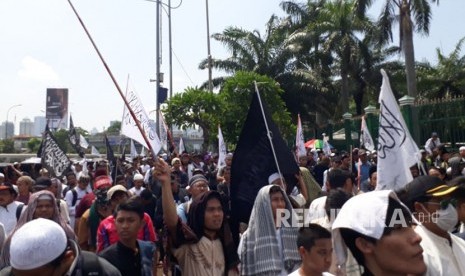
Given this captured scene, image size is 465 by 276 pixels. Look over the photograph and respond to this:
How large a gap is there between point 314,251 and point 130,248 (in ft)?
4.78

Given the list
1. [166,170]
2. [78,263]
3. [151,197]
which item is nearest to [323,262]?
[78,263]

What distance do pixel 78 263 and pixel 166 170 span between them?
1.54 metres

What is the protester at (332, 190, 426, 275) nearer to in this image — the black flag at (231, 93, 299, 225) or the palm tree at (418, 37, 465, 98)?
the black flag at (231, 93, 299, 225)

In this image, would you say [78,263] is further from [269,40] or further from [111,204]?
[269,40]

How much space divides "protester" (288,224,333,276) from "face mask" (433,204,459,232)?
22.8 inches

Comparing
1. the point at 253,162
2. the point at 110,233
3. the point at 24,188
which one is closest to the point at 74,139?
the point at 24,188

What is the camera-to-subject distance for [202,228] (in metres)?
4.21

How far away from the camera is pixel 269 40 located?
34.5 metres

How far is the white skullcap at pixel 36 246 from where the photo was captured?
8.39 ft

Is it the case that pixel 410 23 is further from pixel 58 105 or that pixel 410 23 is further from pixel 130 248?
pixel 58 105

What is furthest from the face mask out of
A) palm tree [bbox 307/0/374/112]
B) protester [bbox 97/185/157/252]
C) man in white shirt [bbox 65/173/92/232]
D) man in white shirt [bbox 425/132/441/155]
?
palm tree [bbox 307/0/374/112]

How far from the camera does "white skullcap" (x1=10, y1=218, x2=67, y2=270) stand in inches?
101

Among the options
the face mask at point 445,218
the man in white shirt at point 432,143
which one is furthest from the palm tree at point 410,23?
the face mask at point 445,218

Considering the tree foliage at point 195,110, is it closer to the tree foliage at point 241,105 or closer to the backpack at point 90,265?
the tree foliage at point 241,105
